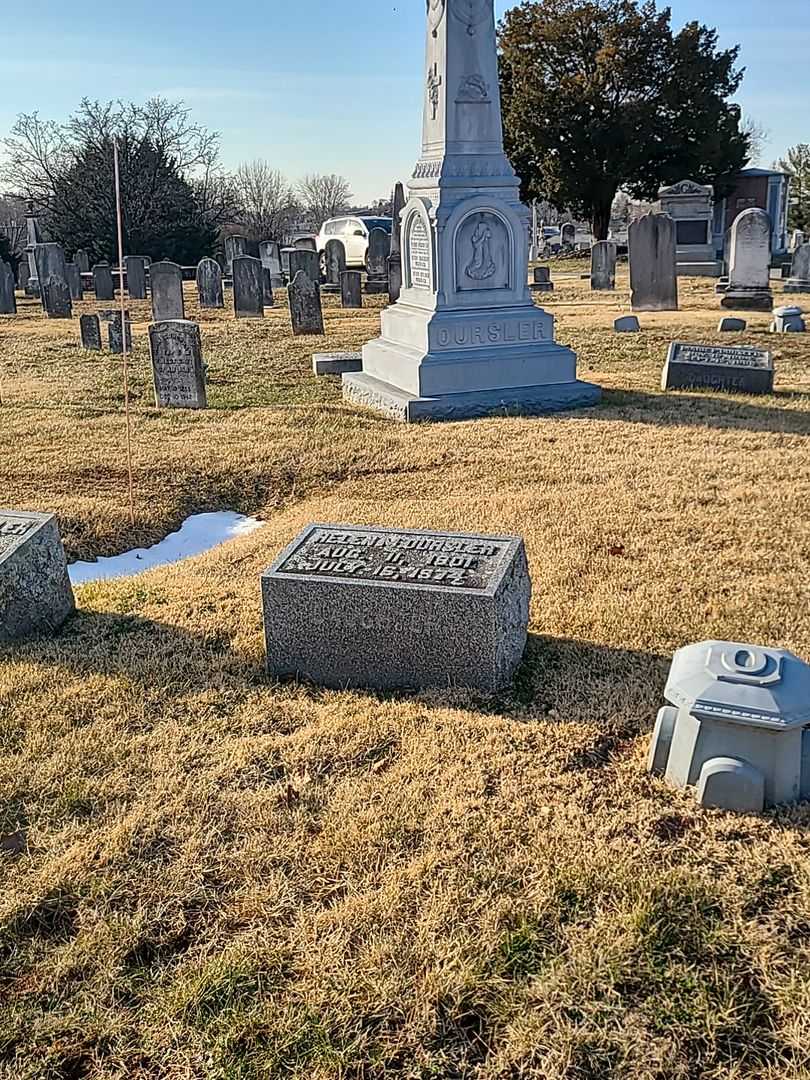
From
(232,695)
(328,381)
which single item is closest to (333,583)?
(232,695)

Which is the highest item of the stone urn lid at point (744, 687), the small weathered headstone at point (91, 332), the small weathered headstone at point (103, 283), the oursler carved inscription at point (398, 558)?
the small weathered headstone at point (103, 283)

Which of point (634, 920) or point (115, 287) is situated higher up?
point (115, 287)

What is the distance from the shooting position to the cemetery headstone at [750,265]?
52.0 ft

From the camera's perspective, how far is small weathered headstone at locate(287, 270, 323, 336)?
589 inches

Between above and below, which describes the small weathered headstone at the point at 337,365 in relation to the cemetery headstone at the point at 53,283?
below

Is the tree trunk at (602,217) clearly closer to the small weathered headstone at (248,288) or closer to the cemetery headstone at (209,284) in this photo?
the cemetery headstone at (209,284)

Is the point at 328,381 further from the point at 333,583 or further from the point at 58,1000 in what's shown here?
the point at 58,1000

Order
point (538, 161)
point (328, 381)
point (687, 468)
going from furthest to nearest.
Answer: point (538, 161), point (328, 381), point (687, 468)

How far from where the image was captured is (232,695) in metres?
3.63

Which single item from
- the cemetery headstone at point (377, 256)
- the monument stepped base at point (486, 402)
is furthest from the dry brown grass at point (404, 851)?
the cemetery headstone at point (377, 256)

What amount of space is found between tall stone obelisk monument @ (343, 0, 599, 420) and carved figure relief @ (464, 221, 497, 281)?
0.01m

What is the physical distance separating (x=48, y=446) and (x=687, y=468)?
5605mm

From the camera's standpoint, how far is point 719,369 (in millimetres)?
9477

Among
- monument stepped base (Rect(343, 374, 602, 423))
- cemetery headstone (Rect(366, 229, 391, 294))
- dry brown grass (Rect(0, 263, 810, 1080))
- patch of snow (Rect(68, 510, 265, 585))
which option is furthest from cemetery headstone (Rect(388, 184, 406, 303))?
dry brown grass (Rect(0, 263, 810, 1080))
